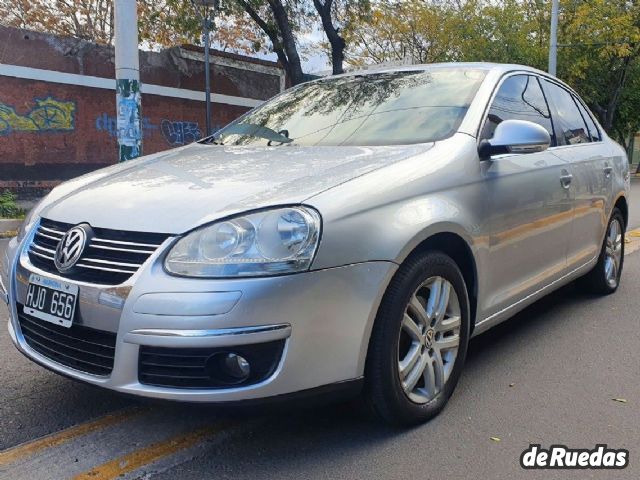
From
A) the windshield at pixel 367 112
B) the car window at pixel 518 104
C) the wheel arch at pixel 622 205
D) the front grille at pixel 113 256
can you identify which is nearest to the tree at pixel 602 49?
the wheel arch at pixel 622 205

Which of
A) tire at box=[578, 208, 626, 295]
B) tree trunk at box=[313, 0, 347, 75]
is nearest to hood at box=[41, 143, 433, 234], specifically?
tire at box=[578, 208, 626, 295]

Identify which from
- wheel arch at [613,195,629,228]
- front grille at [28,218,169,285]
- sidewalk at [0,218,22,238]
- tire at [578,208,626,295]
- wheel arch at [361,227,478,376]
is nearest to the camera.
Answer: front grille at [28,218,169,285]

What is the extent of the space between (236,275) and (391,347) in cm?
69

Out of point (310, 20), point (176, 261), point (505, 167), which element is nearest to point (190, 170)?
point (176, 261)

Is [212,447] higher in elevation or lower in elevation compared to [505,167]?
lower

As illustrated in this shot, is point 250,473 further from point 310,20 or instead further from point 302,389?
point 310,20

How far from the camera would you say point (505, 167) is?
3.09m

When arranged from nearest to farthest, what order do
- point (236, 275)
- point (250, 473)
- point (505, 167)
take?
1. point (236, 275)
2. point (250, 473)
3. point (505, 167)

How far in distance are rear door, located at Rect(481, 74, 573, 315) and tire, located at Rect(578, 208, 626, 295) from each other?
105 cm

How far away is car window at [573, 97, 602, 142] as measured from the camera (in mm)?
4578

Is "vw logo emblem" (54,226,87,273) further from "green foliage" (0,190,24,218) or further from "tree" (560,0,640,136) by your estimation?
"tree" (560,0,640,136)

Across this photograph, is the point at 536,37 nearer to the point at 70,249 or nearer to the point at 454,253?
the point at 454,253

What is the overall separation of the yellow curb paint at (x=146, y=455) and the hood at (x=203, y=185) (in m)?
0.89

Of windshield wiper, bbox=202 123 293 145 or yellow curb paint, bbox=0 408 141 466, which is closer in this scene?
yellow curb paint, bbox=0 408 141 466
